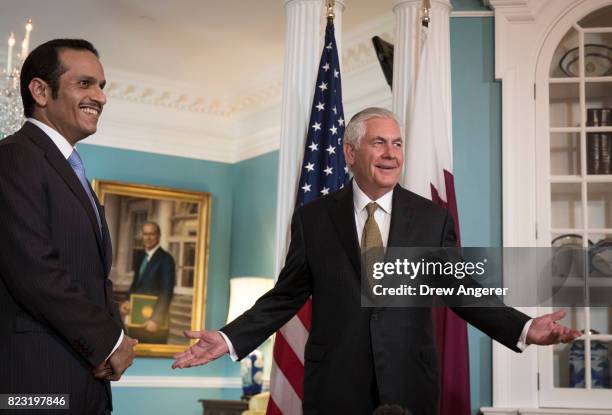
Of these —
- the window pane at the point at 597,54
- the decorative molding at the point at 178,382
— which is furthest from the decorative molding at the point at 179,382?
the window pane at the point at 597,54

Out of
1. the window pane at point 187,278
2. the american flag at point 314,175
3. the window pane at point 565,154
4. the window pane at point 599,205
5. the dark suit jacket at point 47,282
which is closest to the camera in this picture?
the dark suit jacket at point 47,282

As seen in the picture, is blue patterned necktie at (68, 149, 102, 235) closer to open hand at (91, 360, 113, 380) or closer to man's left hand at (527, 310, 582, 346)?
open hand at (91, 360, 113, 380)

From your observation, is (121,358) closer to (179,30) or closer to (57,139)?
(57,139)

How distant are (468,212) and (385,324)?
6.92 ft

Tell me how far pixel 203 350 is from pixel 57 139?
0.78 meters

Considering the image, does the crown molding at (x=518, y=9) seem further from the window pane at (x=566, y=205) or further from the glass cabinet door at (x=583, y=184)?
the window pane at (x=566, y=205)

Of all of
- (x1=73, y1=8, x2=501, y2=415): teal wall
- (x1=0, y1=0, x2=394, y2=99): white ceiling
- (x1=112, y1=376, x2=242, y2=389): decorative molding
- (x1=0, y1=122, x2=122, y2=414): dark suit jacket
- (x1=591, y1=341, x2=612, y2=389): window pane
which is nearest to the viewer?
(x1=0, y1=122, x2=122, y2=414): dark suit jacket

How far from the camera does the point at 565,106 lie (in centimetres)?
446

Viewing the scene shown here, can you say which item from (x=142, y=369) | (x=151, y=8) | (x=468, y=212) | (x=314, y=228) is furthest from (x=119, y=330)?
(x=142, y=369)

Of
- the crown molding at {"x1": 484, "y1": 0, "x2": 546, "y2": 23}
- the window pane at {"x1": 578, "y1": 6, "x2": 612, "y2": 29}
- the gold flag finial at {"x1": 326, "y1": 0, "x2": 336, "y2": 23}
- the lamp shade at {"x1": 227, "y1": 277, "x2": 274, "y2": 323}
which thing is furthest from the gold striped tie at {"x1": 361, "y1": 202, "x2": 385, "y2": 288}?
the lamp shade at {"x1": 227, "y1": 277, "x2": 274, "y2": 323}

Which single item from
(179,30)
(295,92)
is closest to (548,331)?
(295,92)

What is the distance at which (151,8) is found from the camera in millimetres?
6367

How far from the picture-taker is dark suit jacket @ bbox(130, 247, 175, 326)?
7.90 m

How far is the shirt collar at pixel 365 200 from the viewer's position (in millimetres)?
2617
